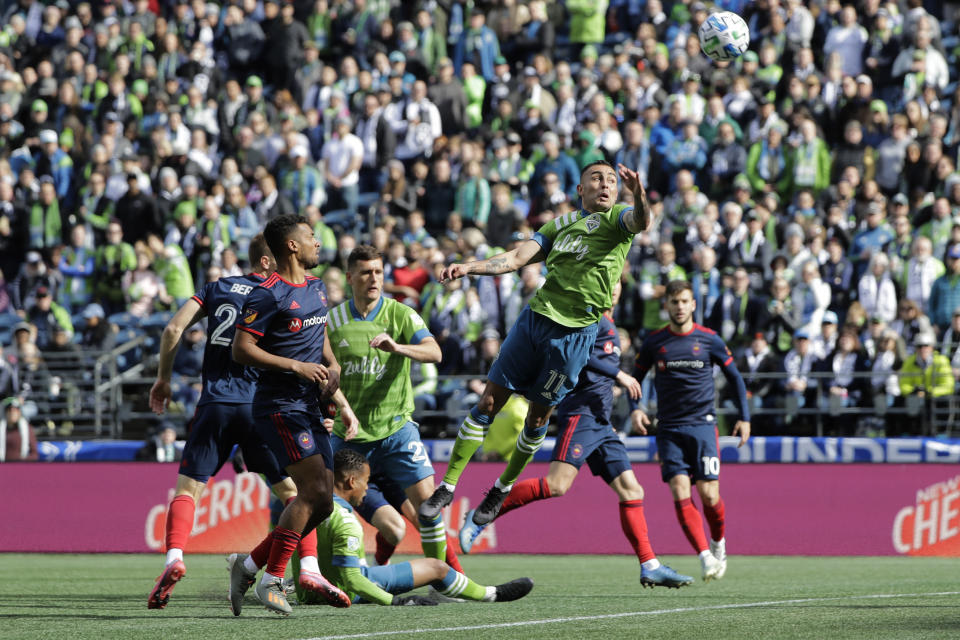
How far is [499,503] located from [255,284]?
264 centimetres

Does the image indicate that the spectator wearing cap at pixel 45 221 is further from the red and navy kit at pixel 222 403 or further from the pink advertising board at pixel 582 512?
the red and navy kit at pixel 222 403

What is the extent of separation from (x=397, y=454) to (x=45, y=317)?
1189 cm

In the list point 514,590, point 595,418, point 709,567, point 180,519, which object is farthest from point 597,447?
point 180,519

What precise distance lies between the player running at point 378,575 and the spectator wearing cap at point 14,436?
9.71 meters

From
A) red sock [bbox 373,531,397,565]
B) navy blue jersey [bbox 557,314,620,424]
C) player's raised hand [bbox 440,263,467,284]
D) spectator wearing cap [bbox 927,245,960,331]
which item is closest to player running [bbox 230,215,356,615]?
player's raised hand [bbox 440,263,467,284]

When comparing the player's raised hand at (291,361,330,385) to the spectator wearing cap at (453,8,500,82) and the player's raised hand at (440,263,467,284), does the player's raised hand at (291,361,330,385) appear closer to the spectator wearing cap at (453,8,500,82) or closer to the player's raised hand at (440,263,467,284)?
the player's raised hand at (440,263,467,284)

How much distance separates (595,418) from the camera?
36.5ft

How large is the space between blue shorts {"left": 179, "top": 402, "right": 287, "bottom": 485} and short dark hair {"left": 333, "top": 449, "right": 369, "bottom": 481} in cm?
41

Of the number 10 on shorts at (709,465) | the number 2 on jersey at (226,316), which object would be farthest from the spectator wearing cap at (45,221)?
the number 2 on jersey at (226,316)

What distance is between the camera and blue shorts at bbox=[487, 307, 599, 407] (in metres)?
9.91

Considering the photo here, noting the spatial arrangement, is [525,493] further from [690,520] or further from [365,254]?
[365,254]

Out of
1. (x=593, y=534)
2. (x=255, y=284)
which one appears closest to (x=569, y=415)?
(x=255, y=284)

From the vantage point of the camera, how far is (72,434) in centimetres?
1855

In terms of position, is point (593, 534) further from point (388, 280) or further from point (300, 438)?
point (300, 438)
